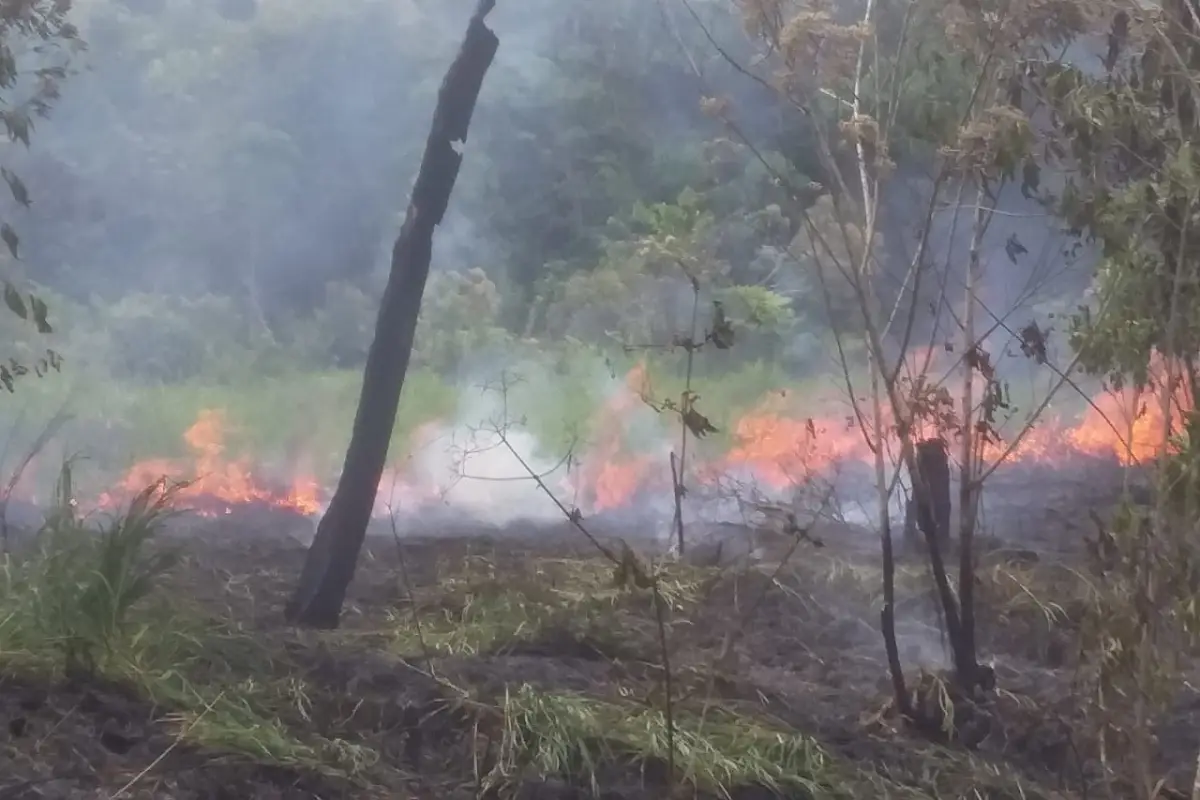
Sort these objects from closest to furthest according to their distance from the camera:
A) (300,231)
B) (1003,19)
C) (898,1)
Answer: (1003,19) → (898,1) → (300,231)

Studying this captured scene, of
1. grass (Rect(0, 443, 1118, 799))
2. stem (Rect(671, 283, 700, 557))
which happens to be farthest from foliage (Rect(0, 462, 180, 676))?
stem (Rect(671, 283, 700, 557))

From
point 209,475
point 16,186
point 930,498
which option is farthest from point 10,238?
point 930,498

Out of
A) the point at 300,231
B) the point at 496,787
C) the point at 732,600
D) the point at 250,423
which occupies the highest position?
the point at 300,231

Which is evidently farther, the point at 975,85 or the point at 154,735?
the point at 975,85

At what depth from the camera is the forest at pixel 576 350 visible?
2.90m

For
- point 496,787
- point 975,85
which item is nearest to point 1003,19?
point 975,85

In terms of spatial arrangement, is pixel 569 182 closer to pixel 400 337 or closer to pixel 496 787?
pixel 400 337

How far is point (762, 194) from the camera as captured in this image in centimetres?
326

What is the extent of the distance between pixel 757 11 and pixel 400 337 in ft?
3.91

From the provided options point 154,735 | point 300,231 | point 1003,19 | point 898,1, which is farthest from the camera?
point 300,231

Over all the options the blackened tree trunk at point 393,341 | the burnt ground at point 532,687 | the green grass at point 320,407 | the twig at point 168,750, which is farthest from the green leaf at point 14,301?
the twig at point 168,750

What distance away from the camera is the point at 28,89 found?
3.25 metres

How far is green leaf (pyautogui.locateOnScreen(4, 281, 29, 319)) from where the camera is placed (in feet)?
10.2

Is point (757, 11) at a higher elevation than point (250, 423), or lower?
higher
